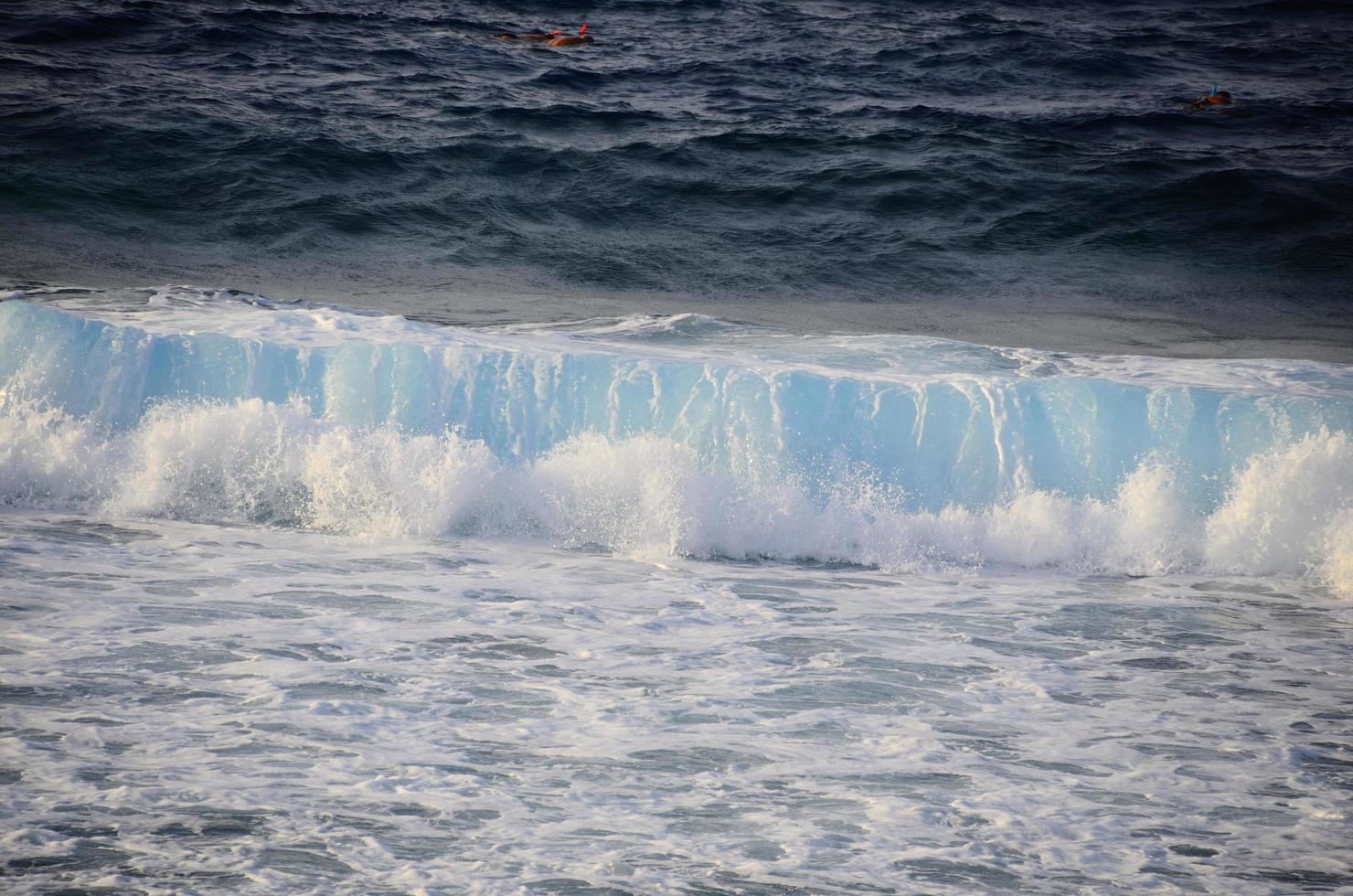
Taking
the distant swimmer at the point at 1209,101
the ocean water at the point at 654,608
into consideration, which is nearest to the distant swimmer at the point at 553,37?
the ocean water at the point at 654,608

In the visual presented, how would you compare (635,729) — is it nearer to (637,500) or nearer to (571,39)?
(637,500)

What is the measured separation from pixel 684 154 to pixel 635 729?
34.9ft

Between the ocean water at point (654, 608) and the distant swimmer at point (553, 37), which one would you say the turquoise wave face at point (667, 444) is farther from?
the distant swimmer at point (553, 37)

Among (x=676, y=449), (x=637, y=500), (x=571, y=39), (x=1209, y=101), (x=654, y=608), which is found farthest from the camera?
(x=571, y=39)

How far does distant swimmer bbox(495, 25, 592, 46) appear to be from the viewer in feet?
51.4

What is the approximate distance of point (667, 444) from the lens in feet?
24.4

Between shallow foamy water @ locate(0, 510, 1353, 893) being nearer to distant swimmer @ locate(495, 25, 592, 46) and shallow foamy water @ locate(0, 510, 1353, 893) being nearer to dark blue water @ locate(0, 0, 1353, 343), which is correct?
dark blue water @ locate(0, 0, 1353, 343)

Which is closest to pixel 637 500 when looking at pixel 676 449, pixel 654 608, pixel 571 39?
pixel 676 449

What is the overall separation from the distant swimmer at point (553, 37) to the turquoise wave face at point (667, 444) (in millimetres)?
8351

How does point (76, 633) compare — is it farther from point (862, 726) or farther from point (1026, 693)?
point (1026, 693)

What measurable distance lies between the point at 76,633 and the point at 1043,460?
5952 millimetres

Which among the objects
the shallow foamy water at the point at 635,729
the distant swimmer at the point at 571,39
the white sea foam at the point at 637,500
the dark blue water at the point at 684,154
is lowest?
the shallow foamy water at the point at 635,729

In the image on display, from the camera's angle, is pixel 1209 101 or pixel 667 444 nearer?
pixel 667 444

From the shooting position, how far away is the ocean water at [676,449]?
141 inches
